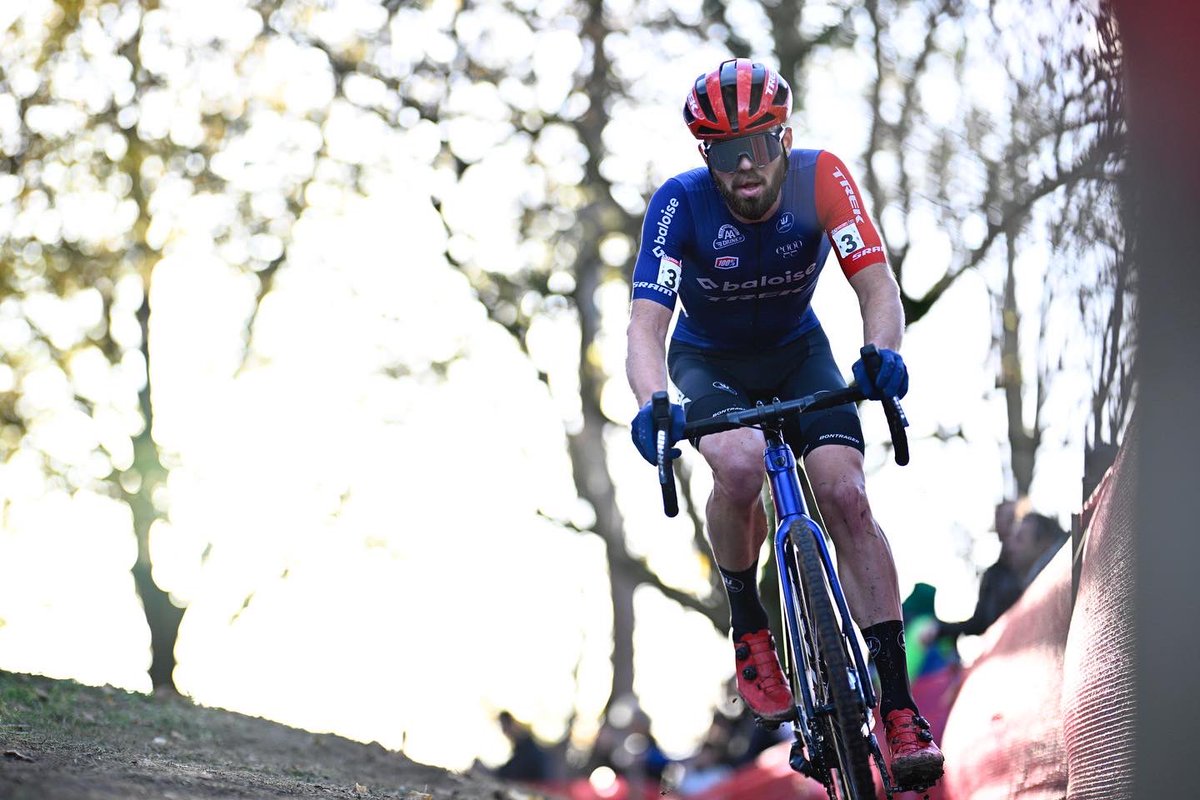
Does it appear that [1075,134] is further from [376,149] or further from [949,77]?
[376,149]

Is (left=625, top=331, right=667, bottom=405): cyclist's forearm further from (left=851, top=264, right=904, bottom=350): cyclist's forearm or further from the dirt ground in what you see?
the dirt ground

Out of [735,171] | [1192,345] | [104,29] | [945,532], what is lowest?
[1192,345]

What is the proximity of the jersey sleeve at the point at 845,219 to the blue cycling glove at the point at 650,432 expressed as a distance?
0.99 meters

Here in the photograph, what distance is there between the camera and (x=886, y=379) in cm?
487

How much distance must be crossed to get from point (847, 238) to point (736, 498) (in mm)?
1060

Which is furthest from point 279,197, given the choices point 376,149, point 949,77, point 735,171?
point 735,171

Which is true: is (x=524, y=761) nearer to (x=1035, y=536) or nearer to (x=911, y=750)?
(x=1035, y=536)

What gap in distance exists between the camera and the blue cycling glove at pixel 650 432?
4.99 meters

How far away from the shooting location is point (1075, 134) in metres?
8.73

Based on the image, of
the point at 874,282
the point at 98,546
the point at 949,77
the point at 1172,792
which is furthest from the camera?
the point at 98,546

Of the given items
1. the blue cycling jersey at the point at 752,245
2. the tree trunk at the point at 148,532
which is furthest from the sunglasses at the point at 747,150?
the tree trunk at the point at 148,532

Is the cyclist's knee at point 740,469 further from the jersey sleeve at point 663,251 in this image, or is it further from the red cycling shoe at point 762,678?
the red cycling shoe at point 762,678

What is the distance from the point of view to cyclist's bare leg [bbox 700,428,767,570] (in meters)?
5.50

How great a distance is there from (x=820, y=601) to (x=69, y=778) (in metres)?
2.48
